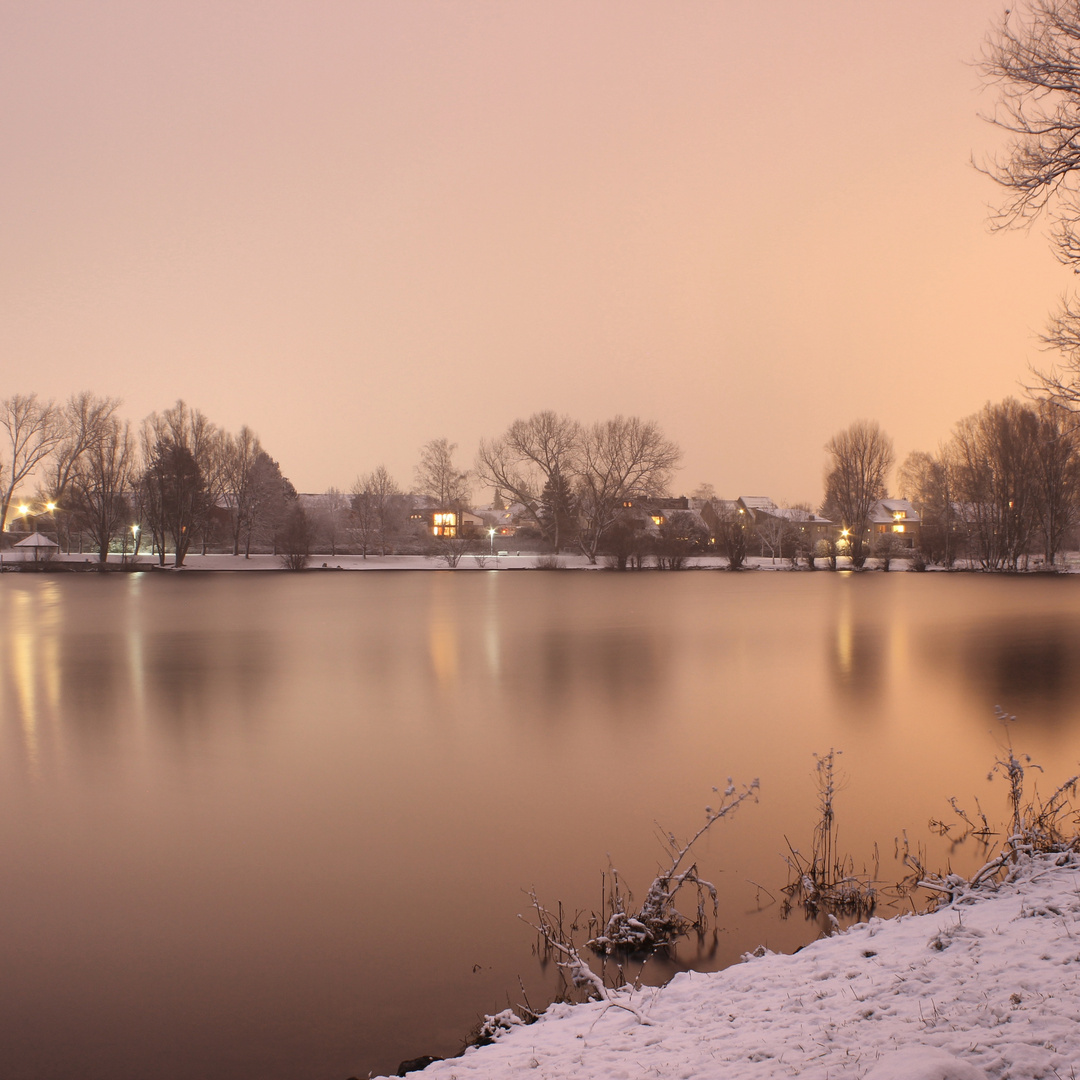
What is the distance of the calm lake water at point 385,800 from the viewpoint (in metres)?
4.82

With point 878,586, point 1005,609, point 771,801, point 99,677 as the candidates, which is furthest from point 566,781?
point 878,586

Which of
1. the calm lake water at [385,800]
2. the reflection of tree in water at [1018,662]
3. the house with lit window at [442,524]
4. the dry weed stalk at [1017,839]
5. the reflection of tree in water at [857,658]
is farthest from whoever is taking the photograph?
the house with lit window at [442,524]

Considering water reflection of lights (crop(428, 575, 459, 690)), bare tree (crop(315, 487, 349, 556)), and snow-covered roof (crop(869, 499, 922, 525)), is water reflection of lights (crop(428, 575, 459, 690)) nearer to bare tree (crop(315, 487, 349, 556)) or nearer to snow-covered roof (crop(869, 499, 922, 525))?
bare tree (crop(315, 487, 349, 556))

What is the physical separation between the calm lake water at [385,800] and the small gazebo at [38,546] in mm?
50777

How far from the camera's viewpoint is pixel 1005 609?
102ft

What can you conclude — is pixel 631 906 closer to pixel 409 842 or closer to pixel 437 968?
pixel 437 968

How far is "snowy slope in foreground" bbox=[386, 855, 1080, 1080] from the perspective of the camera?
310 centimetres

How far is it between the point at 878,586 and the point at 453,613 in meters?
27.6

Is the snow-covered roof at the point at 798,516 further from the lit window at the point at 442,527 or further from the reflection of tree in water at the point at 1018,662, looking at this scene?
the reflection of tree in water at the point at 1018,662

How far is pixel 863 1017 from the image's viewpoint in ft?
11.8

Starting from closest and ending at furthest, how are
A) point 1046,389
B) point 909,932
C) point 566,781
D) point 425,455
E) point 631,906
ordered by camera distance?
point 909,932
point 631,906
point 566,781
point 1046,389
point 425,455

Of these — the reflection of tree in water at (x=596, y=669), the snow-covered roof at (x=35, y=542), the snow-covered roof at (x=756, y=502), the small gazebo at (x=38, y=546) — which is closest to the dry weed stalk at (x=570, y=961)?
the reflection of tree in water at (x=596, y=669)

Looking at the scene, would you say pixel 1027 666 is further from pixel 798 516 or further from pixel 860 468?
pixel 798 516

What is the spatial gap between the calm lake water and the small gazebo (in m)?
50.8
